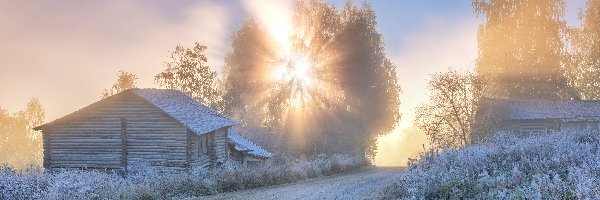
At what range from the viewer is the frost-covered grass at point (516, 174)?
25.2 feet

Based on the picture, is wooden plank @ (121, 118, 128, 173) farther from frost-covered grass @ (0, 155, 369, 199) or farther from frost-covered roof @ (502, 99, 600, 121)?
frost-covered roof @ (502, 99, 600, 121)

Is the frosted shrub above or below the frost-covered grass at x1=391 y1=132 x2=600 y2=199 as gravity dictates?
below

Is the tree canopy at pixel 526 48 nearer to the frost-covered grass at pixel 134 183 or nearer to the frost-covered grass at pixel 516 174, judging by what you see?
the frost-covered grass at pixel 134 183

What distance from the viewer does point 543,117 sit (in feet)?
145

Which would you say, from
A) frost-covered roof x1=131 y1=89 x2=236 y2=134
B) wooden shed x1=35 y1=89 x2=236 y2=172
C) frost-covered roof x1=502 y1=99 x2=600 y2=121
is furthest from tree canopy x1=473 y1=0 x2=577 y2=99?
wooden shed x1=35 y1=89 x2=236 y2=172

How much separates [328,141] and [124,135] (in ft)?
71.0

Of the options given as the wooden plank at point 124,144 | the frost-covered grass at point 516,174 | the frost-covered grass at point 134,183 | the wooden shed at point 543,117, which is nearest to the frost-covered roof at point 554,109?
the wooden shed at point 543,117

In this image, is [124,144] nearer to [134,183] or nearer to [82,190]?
[134,183]

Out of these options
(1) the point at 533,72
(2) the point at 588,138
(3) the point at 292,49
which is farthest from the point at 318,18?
(2) the point at 588,138

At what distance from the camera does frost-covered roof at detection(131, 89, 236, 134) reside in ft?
90.5

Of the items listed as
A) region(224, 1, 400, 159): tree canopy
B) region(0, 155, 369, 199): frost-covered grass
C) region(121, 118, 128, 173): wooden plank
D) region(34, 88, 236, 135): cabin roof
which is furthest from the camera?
region(224, 1, 400, 159): tree canopy

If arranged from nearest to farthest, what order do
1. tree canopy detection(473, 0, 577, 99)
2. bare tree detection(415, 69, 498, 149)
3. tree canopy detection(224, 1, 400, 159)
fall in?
bare tree detection(415, 69, 498, 149), tree canopy detection(224, 1, 400, 159), tree canopy detection(473, 0, 577, 99)

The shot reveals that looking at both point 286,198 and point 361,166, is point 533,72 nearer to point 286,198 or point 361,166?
point 361,166

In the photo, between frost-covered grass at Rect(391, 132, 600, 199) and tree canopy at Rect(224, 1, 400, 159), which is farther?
tree canopy at Rect(224, 1, 400, 159)
